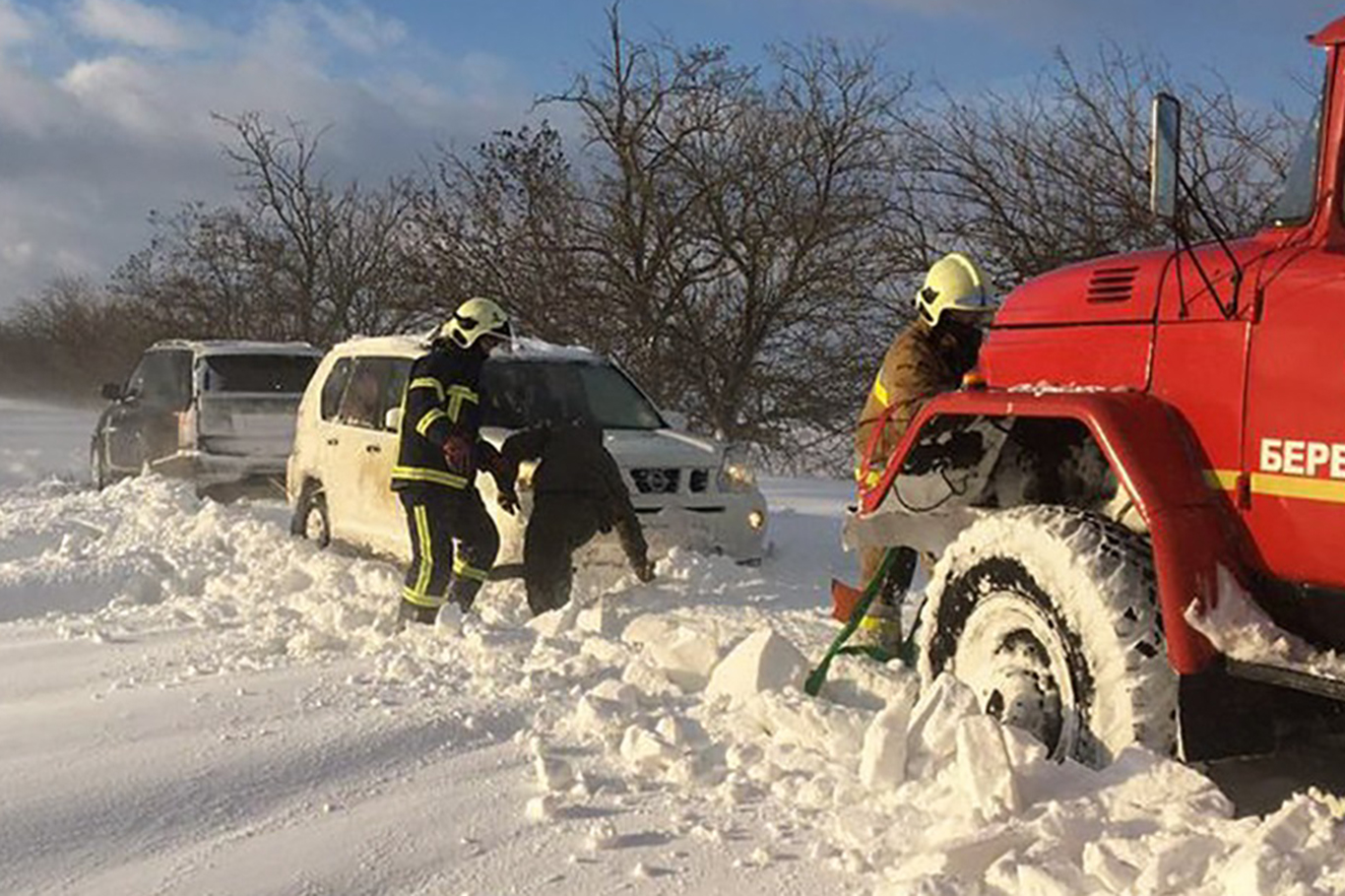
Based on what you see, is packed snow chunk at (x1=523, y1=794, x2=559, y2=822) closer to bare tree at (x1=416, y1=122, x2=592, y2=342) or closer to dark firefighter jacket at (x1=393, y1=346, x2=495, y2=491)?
dark firefighter jacket at (x1=393, y1=346, x2=495, y2=491)

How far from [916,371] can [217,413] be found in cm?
928

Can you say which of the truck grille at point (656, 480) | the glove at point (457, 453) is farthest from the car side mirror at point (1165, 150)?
the truck grille at point (656, 480)

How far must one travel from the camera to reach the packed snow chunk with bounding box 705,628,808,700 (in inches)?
175

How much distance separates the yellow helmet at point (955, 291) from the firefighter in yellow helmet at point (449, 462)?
2.37 m

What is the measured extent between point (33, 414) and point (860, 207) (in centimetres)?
3041

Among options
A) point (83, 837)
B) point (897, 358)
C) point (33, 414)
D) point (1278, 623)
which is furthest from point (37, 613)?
point (33, 414)

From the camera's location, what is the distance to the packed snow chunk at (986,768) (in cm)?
317

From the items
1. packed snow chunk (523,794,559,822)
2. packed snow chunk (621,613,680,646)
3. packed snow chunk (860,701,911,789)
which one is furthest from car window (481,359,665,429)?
packed snow chunk (860,701,911,789)

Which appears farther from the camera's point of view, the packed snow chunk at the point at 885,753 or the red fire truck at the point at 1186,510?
the packed snow chunk at the point at 885,753

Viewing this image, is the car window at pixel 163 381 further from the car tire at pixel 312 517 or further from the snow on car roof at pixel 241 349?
the car tire at pixel 312 517

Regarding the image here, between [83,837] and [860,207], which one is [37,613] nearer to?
[83,837]

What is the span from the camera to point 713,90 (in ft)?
67.0

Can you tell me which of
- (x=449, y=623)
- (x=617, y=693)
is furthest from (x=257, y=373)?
(x=617, y=693)

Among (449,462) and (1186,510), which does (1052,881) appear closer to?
(1186,510)
